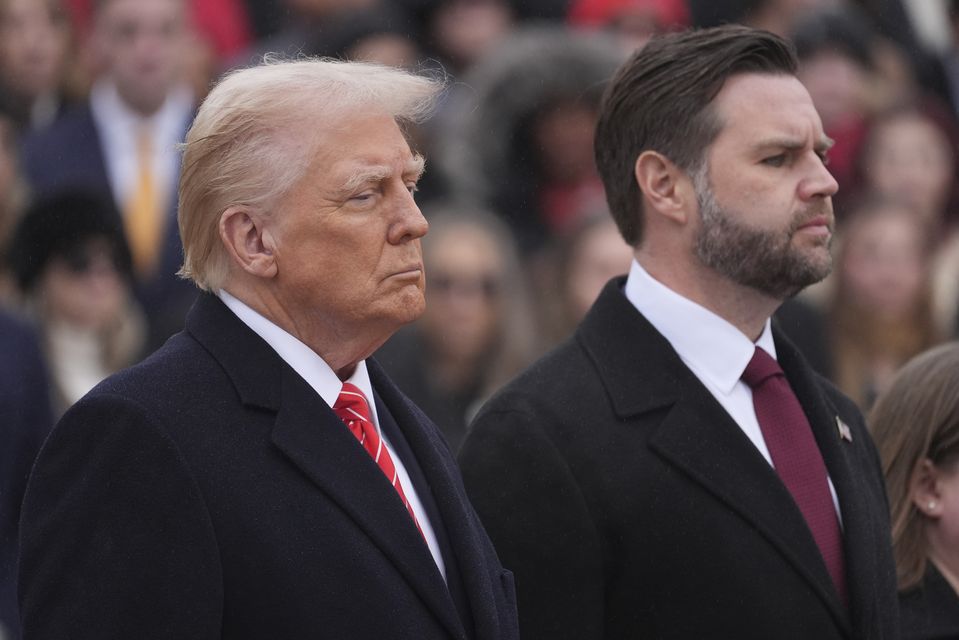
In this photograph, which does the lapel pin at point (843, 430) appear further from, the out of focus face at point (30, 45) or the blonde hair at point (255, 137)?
the out of focus face at point (30, 45)

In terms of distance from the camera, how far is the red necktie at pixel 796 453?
3.65 meters

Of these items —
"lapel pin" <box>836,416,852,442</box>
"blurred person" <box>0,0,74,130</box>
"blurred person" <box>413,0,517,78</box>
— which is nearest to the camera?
"lapel pin" <box>836,416,852,442</box>

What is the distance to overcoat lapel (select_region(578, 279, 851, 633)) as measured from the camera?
3555mm

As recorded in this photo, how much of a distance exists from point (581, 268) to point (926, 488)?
249 centimetres

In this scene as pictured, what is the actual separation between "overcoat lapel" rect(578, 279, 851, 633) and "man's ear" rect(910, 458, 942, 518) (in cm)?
64

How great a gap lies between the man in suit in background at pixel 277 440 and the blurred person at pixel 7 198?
3.80 metres

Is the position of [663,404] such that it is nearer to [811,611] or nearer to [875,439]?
[811,611]

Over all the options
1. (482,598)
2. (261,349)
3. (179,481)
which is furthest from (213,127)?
(482,598)

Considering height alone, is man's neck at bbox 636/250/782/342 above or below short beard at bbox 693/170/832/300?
below

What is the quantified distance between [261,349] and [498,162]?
5015mm

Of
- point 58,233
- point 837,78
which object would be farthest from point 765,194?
point 837,78

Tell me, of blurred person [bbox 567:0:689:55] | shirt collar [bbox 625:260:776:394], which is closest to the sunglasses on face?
blurred person [bbox 567:0:689:55]

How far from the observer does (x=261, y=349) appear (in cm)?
307

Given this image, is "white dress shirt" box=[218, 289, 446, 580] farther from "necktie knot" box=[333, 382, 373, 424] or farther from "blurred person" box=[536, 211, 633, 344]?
"blurred person" box=[536, 211, 633, 344]
